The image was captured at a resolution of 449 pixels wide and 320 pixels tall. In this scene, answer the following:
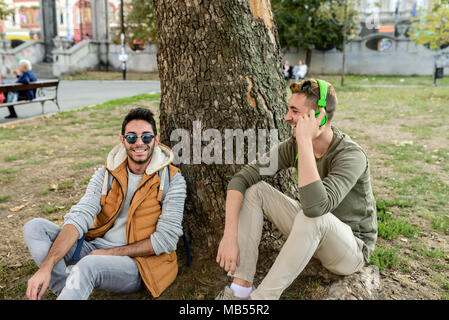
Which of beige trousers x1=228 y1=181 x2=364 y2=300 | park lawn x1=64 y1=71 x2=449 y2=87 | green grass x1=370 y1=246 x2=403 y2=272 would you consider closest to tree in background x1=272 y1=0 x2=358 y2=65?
park lawn x1=64 y1=71 x2=449 y2=87

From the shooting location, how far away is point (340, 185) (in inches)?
94.1

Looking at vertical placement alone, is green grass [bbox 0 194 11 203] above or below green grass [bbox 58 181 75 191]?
below

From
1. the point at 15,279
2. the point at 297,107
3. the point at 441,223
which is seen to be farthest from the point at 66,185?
the point at 441,223

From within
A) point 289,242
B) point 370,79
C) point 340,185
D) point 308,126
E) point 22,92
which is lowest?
point 370,79

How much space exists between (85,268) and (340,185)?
64.8 inches

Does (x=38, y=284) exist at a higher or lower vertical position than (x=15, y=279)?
higher

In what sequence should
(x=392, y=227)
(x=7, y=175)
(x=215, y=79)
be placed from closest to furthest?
(x=215, y=79)
(x=392, y=227)
(x=7, y=175)

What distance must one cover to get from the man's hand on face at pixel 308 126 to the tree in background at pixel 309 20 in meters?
26.6

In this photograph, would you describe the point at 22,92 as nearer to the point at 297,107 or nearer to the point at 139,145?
the point at 139,145

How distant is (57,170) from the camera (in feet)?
20.3

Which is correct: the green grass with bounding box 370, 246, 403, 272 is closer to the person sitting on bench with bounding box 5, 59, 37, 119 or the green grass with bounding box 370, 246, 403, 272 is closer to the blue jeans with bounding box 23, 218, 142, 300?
the blue jeans with bounding box 23, 218, 142, 300

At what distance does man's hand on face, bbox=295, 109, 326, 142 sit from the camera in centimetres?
244

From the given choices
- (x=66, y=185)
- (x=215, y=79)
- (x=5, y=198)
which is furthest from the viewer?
(x=66, y=185)

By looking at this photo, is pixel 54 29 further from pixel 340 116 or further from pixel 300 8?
pixel 340 116
